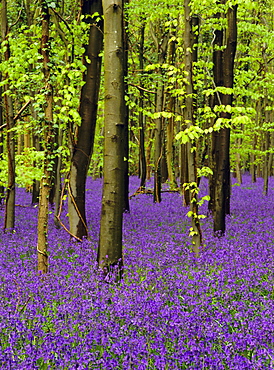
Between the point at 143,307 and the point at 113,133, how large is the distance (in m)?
3.09

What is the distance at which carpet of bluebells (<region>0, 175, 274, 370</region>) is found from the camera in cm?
402

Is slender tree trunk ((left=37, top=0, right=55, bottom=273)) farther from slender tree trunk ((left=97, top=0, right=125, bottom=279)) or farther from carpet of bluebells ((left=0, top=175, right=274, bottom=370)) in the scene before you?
slender tree trunk ((left=97, top=0, right=125, bottom=279))

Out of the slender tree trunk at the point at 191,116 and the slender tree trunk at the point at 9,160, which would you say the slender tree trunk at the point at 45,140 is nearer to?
the slender tree trunk at the point at 191,116

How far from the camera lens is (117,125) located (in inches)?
278

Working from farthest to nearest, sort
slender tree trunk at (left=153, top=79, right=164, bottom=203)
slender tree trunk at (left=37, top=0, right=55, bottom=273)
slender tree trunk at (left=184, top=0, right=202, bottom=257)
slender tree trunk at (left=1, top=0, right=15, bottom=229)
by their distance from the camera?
slender tree trunk at (left=153, top=79, right=164, bottom=203) < slender tree trunk at (left=1, top=0, right=15, bottom=229) < slender tree trunk at (left=184, top=0, right=202, bottom=257) < slender tree trunk at (left=37, top=0, right=55, bottom=273)

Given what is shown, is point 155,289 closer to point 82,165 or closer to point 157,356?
point 157,356

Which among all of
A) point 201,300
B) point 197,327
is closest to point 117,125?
point 201,300

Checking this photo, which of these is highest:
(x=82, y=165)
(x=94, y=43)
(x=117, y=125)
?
(x=94, y=43)

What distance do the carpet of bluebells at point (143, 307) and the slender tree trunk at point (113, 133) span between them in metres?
0.63

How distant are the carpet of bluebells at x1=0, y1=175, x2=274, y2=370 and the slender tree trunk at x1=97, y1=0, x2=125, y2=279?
0.63 metres

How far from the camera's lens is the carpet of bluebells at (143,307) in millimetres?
4020

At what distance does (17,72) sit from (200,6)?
4417 millimetres

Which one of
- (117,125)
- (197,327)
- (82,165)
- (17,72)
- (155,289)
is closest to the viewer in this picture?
(197,327)

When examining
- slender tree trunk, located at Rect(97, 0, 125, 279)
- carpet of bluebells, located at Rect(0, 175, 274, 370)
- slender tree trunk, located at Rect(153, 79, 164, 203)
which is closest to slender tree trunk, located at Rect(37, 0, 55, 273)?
carpet of bluebells, located at Rect(0, 175, 274, 370)
